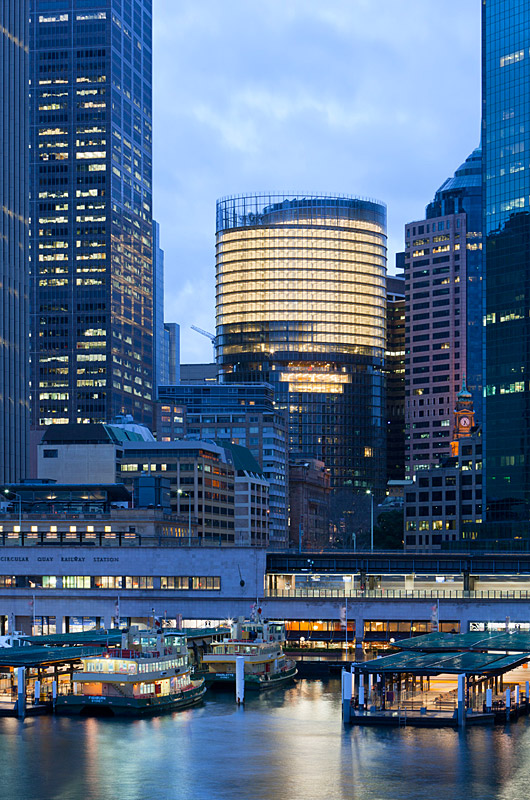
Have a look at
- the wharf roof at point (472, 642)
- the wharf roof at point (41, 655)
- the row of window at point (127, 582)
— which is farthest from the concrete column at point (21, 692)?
the row of window at point (127, 582)

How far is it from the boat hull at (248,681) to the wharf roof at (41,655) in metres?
13.5

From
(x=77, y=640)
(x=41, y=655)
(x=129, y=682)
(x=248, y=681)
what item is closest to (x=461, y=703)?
(x=129, y=682)

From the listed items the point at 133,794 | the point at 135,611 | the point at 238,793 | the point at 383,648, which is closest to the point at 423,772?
the point at 238,793

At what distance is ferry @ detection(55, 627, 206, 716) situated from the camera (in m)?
120

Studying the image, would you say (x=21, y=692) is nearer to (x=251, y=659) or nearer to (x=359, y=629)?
(x=251, y=659)

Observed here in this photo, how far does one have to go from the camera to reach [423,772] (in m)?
93.8

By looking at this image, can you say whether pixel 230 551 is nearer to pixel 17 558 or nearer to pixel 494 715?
pixel 17 558

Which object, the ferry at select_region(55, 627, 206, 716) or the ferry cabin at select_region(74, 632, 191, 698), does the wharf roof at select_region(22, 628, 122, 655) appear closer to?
the ferry cabin at select_region(74, 632, 191, 698)

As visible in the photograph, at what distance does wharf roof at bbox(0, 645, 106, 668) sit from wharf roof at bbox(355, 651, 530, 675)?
1057 inches

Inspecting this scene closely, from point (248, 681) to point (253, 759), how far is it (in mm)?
40219

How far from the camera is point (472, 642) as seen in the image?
136875 mm

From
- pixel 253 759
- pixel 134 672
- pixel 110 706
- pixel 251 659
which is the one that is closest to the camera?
pixel 253 759

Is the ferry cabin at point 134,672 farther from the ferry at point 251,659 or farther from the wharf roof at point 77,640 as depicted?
the ferry at point 251,659

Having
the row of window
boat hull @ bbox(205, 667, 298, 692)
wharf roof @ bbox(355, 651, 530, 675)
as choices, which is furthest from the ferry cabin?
the row of window
